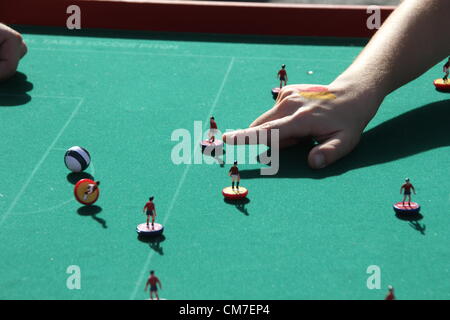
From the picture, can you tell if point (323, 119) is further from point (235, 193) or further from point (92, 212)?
point (92, 212)

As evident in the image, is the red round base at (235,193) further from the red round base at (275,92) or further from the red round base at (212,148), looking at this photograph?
the red round base at (275,92)

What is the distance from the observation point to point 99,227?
11.9 metres

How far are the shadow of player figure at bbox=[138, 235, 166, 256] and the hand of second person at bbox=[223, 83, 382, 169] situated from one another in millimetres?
2443

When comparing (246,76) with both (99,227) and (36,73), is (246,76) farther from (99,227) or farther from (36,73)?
(99,227)

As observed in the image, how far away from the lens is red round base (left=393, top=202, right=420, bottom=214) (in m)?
11.9

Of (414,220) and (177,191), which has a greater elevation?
(177,191)

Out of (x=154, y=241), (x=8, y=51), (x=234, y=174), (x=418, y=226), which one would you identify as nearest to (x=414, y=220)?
(x=418, y=226)

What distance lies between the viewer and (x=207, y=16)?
18.4 m

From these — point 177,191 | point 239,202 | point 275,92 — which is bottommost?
point 239,202

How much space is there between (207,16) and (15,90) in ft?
13.4

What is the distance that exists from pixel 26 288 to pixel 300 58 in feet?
26.9

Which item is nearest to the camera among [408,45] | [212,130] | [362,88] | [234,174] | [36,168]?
[234,174]

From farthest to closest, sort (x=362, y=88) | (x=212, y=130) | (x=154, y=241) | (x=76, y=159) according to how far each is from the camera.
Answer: (x=212, y=130) → (x=362, y=88) → (x=76, y=159) → (x=154, y=241)

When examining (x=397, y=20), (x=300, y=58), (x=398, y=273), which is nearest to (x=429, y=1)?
(x=397, y=20)
